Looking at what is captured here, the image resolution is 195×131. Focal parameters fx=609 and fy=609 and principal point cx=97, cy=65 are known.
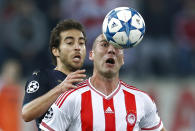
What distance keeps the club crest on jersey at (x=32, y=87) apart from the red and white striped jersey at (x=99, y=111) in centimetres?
51

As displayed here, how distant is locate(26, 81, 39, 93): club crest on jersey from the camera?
6031 millimetres

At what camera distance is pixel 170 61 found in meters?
12.1

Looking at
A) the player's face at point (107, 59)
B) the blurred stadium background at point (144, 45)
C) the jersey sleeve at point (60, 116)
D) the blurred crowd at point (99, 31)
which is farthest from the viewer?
the blurred crowd at point (99, 31)

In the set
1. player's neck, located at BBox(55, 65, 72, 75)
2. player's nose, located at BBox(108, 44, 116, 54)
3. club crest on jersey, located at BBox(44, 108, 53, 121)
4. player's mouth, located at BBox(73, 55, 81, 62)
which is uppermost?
player's nose, located at BBox(108, 44, 116, 54)

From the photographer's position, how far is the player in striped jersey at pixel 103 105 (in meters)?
5.51

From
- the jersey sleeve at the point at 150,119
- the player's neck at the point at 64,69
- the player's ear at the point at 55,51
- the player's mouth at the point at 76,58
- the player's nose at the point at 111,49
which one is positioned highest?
the player's nose at the point at 111,49

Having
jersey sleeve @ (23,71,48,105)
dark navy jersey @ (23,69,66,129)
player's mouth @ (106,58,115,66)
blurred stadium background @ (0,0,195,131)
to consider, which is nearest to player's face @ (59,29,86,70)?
dark navy jersey @ (23,69,66,129)

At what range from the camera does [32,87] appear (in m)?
6.05

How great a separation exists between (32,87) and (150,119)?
1.21 metres

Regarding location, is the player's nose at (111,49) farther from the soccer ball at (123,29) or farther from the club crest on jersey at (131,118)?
Result: the club crest on jersey at (131,118)

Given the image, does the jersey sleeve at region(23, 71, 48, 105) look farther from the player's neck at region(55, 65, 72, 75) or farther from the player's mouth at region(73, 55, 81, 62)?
the player's mouth at region(73, 55, 81, 62)

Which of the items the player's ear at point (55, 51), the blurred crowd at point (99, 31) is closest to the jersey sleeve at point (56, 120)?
the player's ear at point (55, 51)

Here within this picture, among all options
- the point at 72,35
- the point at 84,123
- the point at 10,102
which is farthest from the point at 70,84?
the point at 10,102

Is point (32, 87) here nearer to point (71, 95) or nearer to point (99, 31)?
point (71, 95)
